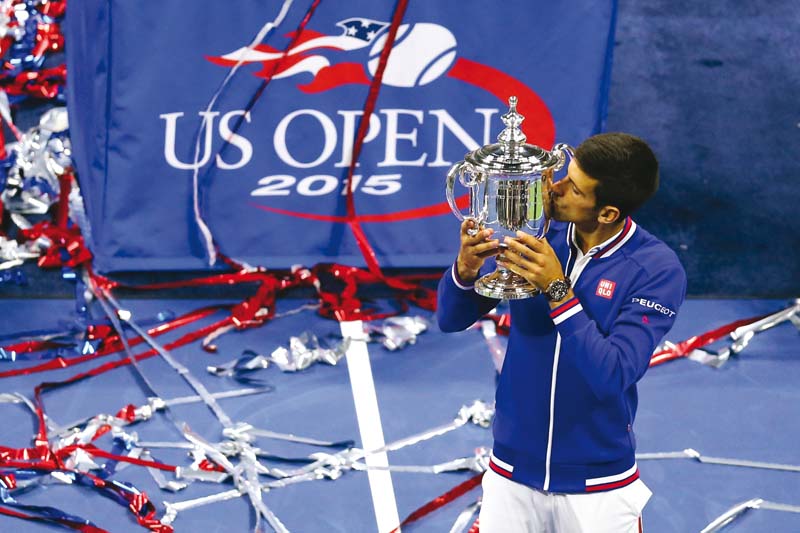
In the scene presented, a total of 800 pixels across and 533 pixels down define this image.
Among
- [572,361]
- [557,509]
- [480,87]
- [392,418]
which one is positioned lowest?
[392,418]

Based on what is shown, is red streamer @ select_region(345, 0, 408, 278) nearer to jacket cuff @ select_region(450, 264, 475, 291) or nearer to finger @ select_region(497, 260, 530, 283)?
jacket cuff @ select_region(450, 264, 475, 291)

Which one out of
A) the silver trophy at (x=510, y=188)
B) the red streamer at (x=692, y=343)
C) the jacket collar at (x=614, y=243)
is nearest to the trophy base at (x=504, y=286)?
the silver trophy at (x=510, y=188)

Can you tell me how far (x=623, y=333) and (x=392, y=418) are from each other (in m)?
2.39

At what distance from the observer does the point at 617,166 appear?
2.88m

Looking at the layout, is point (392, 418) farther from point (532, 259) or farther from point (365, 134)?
point (532, 259)

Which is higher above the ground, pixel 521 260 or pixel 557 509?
pixel 521 260

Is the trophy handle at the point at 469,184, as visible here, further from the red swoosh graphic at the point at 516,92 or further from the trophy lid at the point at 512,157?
the red swoosh graphic at the point at 516,92

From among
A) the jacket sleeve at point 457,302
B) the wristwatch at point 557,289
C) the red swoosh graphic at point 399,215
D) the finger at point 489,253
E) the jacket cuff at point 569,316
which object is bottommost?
the red swoosh graphic at point 399,215

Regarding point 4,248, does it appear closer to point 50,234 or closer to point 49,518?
point 50,234

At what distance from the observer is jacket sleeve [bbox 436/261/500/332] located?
10.1 ft

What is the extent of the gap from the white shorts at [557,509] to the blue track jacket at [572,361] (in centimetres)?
3

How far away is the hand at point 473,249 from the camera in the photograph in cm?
286

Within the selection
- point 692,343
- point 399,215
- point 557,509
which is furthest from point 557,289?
point 399,215

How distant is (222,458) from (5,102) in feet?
7.94
